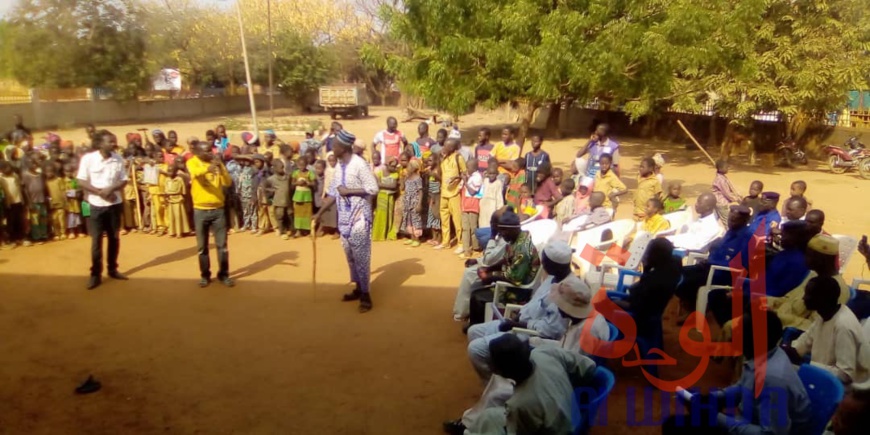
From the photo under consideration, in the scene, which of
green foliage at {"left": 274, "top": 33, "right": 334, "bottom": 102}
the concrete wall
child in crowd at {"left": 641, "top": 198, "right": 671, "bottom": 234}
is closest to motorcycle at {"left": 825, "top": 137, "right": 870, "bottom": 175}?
child in crowd at {"left": 641, "top": 198, "right": 671, "bottom": 234}

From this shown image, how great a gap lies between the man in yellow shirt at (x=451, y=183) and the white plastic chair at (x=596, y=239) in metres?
1.94

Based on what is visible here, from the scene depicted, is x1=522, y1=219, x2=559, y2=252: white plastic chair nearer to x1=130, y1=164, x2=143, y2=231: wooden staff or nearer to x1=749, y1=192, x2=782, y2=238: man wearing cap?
x1=749, y1=192, x2=782, y2=238: man wearing cap

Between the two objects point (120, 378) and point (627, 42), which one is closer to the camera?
point (120, 378)

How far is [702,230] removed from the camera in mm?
7238

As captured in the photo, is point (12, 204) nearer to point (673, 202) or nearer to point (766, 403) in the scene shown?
point (673, 202)

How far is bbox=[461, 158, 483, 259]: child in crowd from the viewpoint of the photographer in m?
8.60

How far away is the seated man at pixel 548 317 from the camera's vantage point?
394 cm

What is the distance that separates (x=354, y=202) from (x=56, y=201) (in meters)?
5.54

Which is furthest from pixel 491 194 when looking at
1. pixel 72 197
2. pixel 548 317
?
pixel 72 197

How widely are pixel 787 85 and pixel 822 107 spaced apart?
44.7 inches

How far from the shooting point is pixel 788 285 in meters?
5.28

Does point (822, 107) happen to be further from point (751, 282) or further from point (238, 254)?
point (238, 254)

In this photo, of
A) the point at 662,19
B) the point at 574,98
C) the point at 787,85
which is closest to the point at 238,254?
the point at 574,98

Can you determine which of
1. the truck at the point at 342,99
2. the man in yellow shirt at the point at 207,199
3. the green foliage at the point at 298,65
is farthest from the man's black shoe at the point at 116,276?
the green foliage at the point at 298,65
